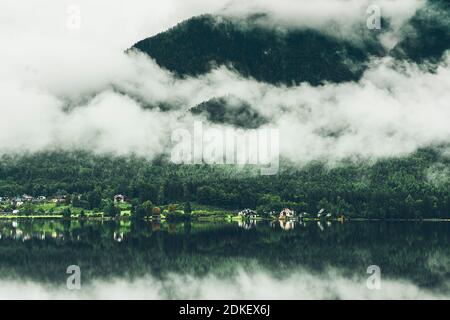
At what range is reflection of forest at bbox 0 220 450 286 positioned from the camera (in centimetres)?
8556

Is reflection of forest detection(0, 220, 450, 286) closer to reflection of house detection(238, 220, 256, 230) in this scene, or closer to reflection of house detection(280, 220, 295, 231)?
reflection of house detection(280, 220, 295, 231)

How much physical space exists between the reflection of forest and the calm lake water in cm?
14

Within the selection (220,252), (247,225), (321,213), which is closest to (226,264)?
(220,252)

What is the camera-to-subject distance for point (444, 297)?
66.8 m

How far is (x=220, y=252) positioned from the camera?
102 m

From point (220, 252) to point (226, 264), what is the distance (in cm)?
1128

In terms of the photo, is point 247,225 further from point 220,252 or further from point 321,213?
point 220,252

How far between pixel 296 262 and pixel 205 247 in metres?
21.5

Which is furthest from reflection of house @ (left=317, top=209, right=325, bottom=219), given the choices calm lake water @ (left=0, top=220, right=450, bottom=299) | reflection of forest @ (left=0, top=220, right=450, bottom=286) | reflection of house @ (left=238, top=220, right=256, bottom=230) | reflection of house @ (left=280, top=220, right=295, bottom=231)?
calm lake water @ (left=0, top=220, right=450, bottom=299)
